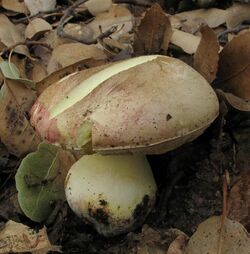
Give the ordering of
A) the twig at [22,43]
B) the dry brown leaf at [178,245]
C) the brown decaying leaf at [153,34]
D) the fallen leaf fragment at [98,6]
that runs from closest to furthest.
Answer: the dry brown leaf at [178,245], the brown decaying leaf at [153,34], the twig at [22,43], the fallen leaf fragment at [98,6]

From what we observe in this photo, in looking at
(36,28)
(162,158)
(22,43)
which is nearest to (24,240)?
(162,158)

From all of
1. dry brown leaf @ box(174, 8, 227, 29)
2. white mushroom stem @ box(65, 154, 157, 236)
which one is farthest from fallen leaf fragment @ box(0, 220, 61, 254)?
dry brown leaf @ box(174, 8, 227, 29)

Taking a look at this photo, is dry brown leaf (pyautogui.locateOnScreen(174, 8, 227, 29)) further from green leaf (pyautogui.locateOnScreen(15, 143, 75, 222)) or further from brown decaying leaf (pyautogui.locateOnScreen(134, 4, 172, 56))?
green leaf (pyautogui.locateOnScreen(15, 143, 75, 222))

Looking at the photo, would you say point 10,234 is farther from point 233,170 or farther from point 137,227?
point 233,170

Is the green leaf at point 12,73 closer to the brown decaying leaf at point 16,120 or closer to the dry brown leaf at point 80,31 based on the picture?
the brown decaying leaf at point 16,120

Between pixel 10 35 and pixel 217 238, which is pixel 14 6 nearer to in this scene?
pixel 10 35

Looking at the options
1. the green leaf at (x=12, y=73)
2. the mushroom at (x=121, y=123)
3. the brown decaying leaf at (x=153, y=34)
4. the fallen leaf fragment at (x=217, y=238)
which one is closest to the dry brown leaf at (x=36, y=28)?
the green leaf at (x=12, y=73)

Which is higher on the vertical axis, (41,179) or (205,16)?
(205,16)
